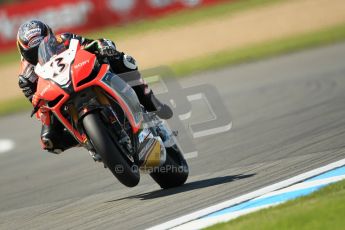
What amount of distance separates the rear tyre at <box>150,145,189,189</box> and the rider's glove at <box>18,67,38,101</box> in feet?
4.41

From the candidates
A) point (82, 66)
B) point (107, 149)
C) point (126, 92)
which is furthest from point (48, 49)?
point (107, 149)

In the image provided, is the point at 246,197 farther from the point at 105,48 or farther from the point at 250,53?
the point at 250,53

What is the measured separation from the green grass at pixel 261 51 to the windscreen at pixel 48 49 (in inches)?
510

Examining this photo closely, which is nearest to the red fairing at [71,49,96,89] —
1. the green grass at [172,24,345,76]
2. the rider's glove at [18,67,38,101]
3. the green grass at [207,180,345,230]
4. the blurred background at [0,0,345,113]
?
the rider's glove at [18,67,38,101]

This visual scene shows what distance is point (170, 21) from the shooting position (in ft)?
97.3

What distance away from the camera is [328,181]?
6.57 meters

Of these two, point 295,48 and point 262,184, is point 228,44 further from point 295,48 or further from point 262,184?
point 262,184

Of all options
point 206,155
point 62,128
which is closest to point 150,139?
point 62,128

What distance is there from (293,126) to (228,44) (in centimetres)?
1393

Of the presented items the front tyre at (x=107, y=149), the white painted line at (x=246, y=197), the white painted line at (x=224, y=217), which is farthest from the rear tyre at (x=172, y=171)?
the white painted line at (x=224, y=217)

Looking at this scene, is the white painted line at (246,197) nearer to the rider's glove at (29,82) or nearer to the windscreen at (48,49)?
the windscreen at (48,49)

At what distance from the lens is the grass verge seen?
20.3 m

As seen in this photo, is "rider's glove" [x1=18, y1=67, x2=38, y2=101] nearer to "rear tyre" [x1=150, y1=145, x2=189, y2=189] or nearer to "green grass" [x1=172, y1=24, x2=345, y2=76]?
"rear tyre" [x1=150, y1=145, x2=189, y2=189]

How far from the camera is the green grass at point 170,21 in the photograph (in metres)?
29.2
